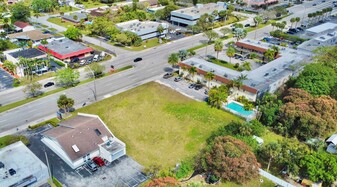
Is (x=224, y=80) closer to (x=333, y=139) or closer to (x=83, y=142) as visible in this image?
(x=333, y=139)

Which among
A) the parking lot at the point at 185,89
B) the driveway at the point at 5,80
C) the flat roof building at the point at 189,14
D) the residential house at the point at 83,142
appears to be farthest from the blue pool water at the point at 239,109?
the flat roof building at the point at 189,14

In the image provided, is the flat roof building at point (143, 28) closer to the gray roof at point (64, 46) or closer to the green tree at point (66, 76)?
the gray roof at point (64, 46)

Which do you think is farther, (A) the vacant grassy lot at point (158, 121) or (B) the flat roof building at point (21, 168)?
(A) the vacant grassy lot at point (158, 121)

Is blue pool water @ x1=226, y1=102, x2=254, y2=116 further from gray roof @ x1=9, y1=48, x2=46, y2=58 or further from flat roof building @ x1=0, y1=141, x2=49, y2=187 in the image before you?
gray roof @ x1=9, y1=48, x2=46, y2=58

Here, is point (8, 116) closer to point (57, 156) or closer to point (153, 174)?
point (57, 156)

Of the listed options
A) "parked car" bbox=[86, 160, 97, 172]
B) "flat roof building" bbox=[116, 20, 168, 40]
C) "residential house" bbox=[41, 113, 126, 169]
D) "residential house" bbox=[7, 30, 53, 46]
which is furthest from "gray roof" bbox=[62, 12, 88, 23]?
"parked car" bbox=[86, 160, 97, 172]

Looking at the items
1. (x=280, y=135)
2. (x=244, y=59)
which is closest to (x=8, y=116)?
(x=280, y=135)
